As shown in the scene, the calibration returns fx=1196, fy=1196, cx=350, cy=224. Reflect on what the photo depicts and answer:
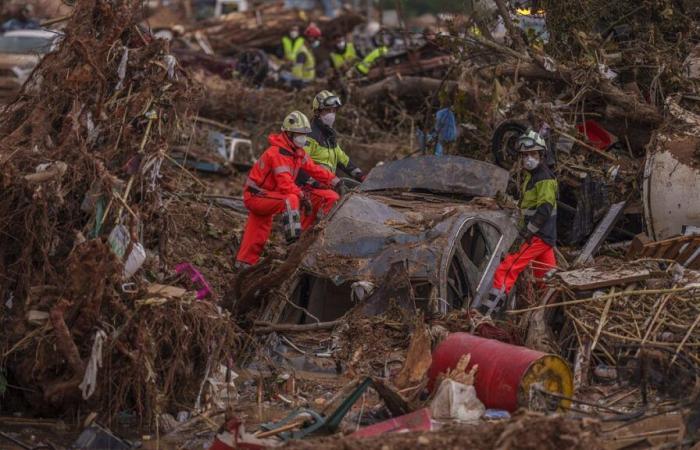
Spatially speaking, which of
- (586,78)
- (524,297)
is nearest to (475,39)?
(586,78)

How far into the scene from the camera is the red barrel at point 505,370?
7.89 m

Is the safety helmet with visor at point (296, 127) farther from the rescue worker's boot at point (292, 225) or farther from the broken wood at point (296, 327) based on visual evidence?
the broken wood at point (296, 327)

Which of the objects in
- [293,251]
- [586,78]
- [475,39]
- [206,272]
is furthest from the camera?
[475,39]

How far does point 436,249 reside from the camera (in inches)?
370

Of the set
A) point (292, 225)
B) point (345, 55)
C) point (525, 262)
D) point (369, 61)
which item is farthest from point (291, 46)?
point (525, 262)

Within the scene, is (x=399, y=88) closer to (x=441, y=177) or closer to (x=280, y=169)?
(x=441, y=177)

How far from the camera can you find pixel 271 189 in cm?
1129

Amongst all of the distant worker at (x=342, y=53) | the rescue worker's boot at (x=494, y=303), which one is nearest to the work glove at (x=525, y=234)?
the rescue worker's boot at (x=494, y=303)

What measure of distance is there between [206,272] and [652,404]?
17.8 ft

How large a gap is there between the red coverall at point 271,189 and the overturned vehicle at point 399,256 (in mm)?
748

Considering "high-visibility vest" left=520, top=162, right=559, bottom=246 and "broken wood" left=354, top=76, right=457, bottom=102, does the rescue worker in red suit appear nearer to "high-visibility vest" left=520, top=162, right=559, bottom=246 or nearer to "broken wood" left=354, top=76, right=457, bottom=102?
"high-visibility vest" left=520, top=162, right=559, bottom=246

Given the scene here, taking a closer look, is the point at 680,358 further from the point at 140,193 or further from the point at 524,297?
the point at 140,193

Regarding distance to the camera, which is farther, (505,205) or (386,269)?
(505,205)

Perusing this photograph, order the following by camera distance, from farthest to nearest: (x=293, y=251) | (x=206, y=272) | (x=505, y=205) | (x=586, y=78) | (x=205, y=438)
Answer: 1. (x=586, y=78)
2. (x=206, y=272)
3. (x=505, y=205)
4. (x=293, y=251)
5. (x=205, y=438)
